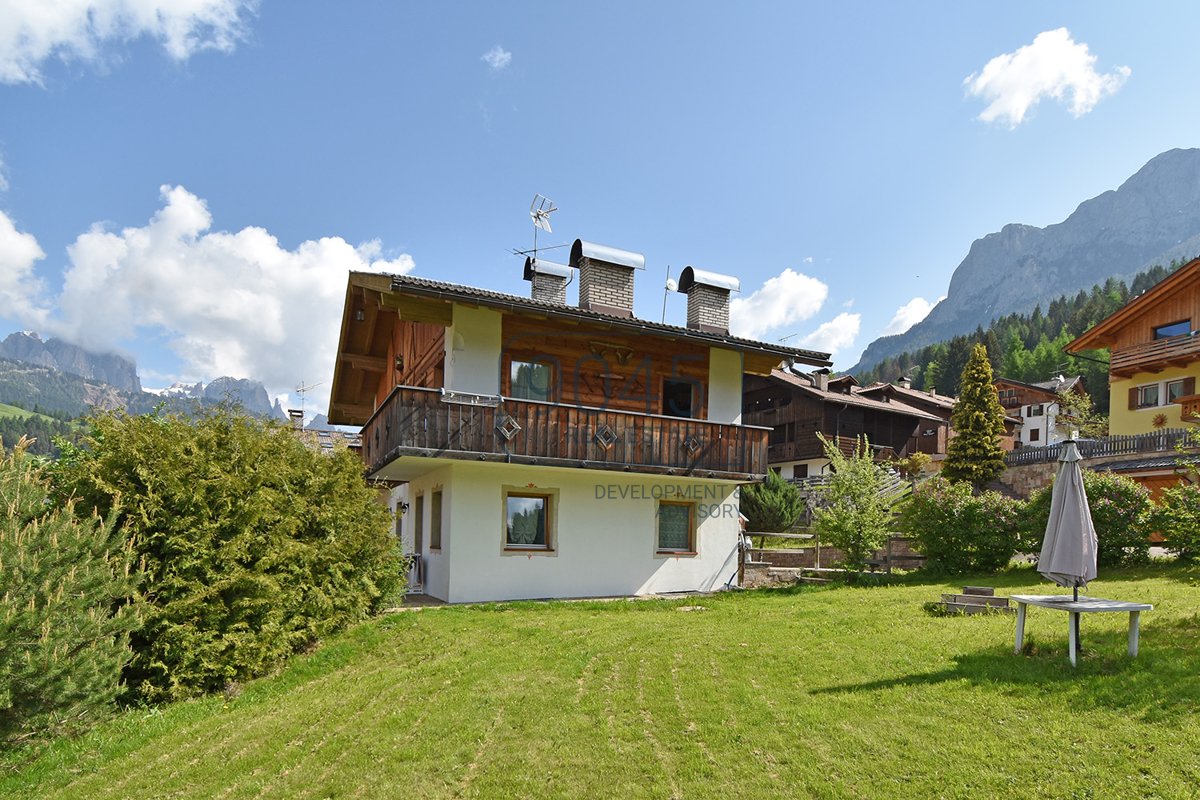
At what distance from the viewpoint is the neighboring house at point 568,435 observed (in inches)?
529

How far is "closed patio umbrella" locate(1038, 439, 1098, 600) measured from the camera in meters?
6.98

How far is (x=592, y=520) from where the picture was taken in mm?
15094

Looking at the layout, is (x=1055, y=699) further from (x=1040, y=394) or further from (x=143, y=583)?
(x=1040, y=394)

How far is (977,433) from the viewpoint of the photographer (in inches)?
1323

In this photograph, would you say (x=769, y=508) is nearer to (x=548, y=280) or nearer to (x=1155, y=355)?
(x=548, y=280)

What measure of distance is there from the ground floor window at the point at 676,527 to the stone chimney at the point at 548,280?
5.79 m

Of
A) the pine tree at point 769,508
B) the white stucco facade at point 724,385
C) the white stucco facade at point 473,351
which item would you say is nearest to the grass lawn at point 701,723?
the white stucco facade at point 473,351

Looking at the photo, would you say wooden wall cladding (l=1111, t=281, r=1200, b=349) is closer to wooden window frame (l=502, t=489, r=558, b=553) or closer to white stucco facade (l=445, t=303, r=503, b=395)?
wooden window frame (l=502, t=489, r=558, b=553)

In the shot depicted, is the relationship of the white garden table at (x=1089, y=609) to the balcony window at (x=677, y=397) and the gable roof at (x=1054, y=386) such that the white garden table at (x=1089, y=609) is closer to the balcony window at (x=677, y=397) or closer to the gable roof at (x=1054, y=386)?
the balcony window at (x=677, y=397)

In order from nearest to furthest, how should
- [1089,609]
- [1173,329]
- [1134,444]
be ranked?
[1089,609] < [1134,444] < [1173,329]

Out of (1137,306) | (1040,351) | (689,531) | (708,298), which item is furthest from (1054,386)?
(689,531)

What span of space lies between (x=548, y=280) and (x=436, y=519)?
6565 mm

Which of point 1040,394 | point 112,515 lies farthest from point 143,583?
point 1040,394

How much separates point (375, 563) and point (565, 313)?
19.0 feet
